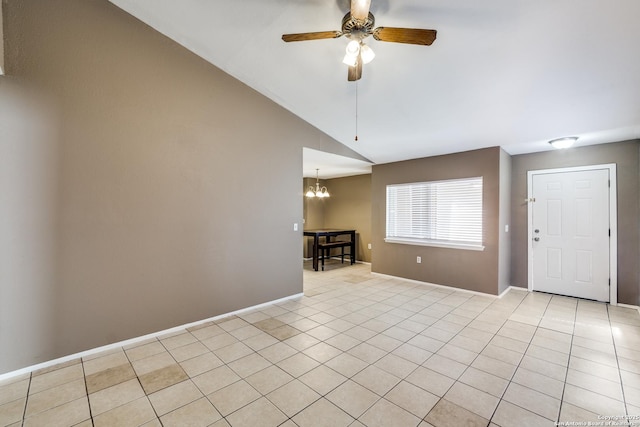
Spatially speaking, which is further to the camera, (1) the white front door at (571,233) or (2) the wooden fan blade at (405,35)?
(1) the white front door at (571,233)

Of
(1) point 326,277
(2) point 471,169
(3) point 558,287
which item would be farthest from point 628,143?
(1) point 326,277

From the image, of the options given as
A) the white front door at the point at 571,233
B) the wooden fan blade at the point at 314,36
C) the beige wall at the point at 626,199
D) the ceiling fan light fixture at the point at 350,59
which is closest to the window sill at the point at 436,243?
the white front door at the point at 571,233

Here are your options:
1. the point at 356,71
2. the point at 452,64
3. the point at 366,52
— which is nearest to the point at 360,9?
the point at 366,52

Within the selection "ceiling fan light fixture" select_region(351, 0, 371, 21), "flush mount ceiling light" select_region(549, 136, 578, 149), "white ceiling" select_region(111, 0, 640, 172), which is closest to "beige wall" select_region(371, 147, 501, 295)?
"white ceiling" select_region(111, 0, 640, 172)

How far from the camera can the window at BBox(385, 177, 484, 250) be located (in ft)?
14.7

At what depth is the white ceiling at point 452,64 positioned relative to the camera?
83.4 inches

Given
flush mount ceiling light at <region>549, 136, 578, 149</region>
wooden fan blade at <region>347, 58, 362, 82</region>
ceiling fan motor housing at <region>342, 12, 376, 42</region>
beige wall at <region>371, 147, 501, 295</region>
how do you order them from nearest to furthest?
ceiling fan motor housing at <region>342, 12, 376, 42</region> < wooden fan blade at <region>347, 58, 362, 82</region> < flush mount ceiling light at <region>549, 136, 578, 149</region> < beige wall at <region>371, 147, 501, 295</region>

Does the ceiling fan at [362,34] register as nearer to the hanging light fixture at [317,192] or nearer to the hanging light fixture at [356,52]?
the hanging light fixture at [356,52]

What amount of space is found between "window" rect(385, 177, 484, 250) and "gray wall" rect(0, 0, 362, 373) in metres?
2.86

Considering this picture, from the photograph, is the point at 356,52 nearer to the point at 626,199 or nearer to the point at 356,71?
the point at 356,71

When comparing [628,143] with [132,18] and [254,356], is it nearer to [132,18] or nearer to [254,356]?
[254,356]

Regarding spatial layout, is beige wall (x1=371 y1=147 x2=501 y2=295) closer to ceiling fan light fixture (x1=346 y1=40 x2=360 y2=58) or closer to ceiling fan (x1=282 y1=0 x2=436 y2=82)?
ceiling fan (x1=282 y1=0 x2=436 y2=82)

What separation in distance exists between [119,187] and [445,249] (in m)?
4.69

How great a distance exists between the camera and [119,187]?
8.81 feet
